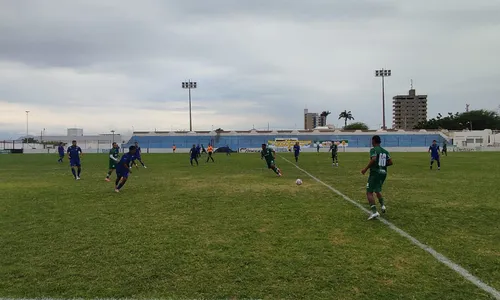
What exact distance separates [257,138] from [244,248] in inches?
2837

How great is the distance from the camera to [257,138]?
7788cm

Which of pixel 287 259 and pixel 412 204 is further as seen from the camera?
pixel 412 204

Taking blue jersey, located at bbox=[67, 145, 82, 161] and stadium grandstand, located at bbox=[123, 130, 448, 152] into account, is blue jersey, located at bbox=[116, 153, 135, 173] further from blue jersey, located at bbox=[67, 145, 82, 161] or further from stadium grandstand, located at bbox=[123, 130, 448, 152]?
stadium grandstand, located at bbox=[123, 130, 448, 152]

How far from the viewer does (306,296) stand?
4.18m

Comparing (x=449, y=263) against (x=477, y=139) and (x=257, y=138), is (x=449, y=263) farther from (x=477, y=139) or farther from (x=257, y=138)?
(x=477, y=139)

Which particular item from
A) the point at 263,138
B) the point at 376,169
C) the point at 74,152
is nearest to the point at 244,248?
the point at 376,169

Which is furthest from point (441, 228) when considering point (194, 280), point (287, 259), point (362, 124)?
point (362, 124)

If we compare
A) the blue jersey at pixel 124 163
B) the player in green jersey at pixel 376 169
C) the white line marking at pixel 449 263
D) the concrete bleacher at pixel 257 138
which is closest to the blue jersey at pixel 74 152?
the blue jersey at pixel 124 163

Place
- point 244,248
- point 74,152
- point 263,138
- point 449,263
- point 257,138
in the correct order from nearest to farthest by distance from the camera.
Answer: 1. point 449,263
2. point 244,248
3. point 74,152
4. point 263,138
5. point 257,138

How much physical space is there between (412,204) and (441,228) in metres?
2.80

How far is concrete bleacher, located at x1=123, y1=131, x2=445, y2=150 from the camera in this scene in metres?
73.6

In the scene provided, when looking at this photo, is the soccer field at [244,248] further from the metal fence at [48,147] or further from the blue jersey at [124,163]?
the metal fence at [48,147]

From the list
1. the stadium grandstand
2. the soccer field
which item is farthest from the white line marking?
the stadium grandstand

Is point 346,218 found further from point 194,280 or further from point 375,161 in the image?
point 194,280
